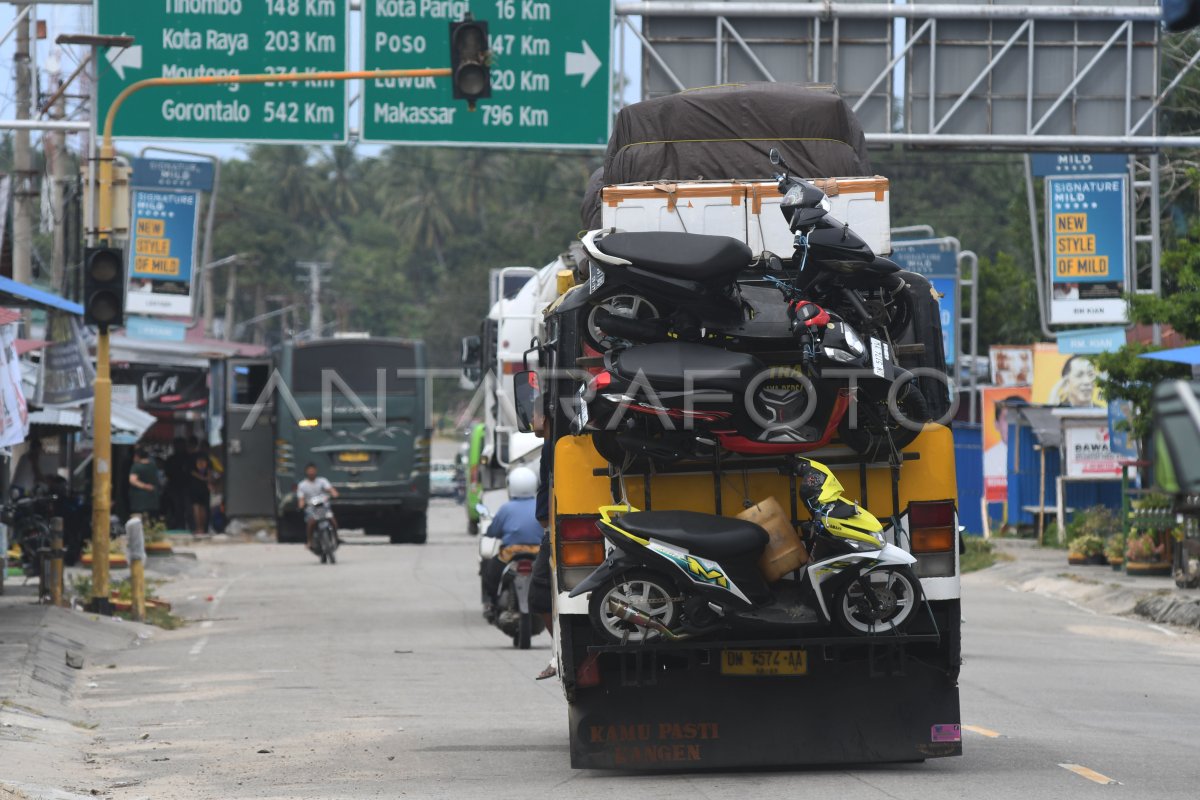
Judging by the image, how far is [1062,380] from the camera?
37.0m

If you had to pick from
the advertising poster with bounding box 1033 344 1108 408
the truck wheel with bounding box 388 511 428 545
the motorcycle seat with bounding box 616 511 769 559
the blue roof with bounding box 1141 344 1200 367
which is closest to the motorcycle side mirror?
the motorcycle seat with bounding box 616 511 769 559

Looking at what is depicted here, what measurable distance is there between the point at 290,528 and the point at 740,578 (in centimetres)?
3351

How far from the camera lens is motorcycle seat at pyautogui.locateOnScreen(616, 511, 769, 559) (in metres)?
9.12

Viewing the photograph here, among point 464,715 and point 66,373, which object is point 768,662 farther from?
point 66,373

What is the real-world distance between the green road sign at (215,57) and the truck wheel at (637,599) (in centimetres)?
1260

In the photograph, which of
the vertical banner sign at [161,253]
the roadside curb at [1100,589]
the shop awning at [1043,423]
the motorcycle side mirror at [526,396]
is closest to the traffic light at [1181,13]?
the motorcycle side mirror at [526,396]

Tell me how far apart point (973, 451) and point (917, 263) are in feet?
23.7

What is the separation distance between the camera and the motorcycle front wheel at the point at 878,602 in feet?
30.9

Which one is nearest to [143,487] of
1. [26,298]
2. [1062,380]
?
[1062,380]

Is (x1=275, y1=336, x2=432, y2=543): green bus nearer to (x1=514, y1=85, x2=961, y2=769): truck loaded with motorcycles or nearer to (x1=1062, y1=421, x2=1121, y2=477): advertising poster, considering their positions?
(x1=1062, y1=421, x2=1121, y2=477): advertising poster

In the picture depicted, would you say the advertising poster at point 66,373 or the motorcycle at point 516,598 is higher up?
the advertising poster at point 66,373

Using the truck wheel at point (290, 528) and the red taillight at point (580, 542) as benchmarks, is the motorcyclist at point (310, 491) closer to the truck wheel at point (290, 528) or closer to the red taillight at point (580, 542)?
the truck wheel at point (290, 528)

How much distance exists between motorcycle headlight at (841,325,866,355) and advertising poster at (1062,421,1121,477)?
24500 millimetres

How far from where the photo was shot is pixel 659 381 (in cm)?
918
